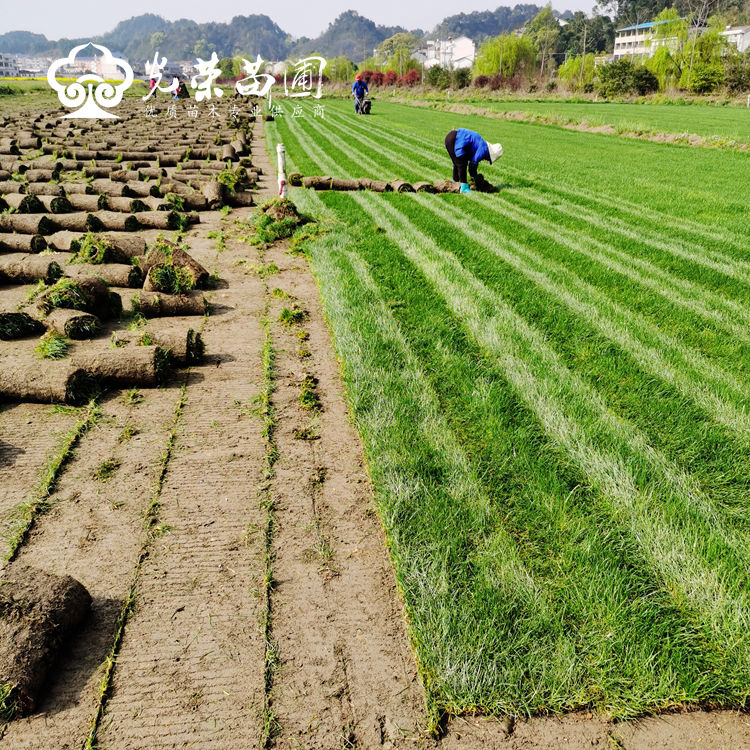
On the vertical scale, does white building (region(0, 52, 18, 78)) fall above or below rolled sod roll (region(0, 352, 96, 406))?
above

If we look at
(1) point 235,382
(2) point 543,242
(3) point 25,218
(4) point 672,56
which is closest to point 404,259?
(2) point 543,242

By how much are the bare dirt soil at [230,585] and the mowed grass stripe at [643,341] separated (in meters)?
2.96

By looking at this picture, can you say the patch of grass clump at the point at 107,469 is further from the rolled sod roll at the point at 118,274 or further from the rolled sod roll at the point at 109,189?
the rolled sod roll at the point at 109,189

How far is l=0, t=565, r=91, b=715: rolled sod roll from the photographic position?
2.52m

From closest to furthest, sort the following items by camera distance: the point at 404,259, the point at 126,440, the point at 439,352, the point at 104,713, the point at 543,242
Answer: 1. the point at 104,713
2. the point at 126,440
3. the point at 439,352
4. the point at 404,259
5. the point at 543,242

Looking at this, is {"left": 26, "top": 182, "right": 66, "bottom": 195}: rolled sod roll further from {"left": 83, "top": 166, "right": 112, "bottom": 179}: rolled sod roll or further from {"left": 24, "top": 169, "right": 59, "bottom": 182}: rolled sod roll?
{"left": 83, "top": 166, "right": 112, "bottom": 179}: rolled sod roll

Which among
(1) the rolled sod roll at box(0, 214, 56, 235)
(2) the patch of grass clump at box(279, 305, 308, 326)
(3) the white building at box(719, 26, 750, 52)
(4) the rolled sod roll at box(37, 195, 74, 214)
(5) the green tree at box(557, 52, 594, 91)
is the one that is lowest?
(2) the patch of grass clump at box(279, 305, 308, 326)

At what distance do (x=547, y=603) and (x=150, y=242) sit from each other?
363 inches

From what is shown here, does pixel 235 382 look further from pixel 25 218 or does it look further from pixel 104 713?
pixel 25 218

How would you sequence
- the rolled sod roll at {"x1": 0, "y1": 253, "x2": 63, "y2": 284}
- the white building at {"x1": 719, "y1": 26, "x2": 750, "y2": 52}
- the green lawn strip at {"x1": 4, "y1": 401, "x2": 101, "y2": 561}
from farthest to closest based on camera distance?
1. the white building at {"x1": 719, "y1": 26, "x2": 750, "y2": 52}
2. the rolled sod roll at {"x1": 0, "y1": 253, "x2": 63, "y2": 284}
3. the green lawn strip at {"x1": 4, "y1": 401, "x2": 101, "y2": 561}

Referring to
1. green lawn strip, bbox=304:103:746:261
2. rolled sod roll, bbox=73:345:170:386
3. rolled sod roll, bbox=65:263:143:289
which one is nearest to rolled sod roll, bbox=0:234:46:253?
rolled sod roll, bbox=65:263:143:289

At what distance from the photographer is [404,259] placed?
28.9ft

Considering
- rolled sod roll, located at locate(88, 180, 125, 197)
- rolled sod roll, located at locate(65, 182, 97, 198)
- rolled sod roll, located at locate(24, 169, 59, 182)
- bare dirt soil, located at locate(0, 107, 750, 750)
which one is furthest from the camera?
rolled sod roll, located at locate(24, 169, 59, 182)

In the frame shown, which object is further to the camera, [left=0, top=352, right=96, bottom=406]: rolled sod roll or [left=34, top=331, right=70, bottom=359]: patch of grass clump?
[left=34, top=331, right=70, bottom=359]: patch of grass clump
